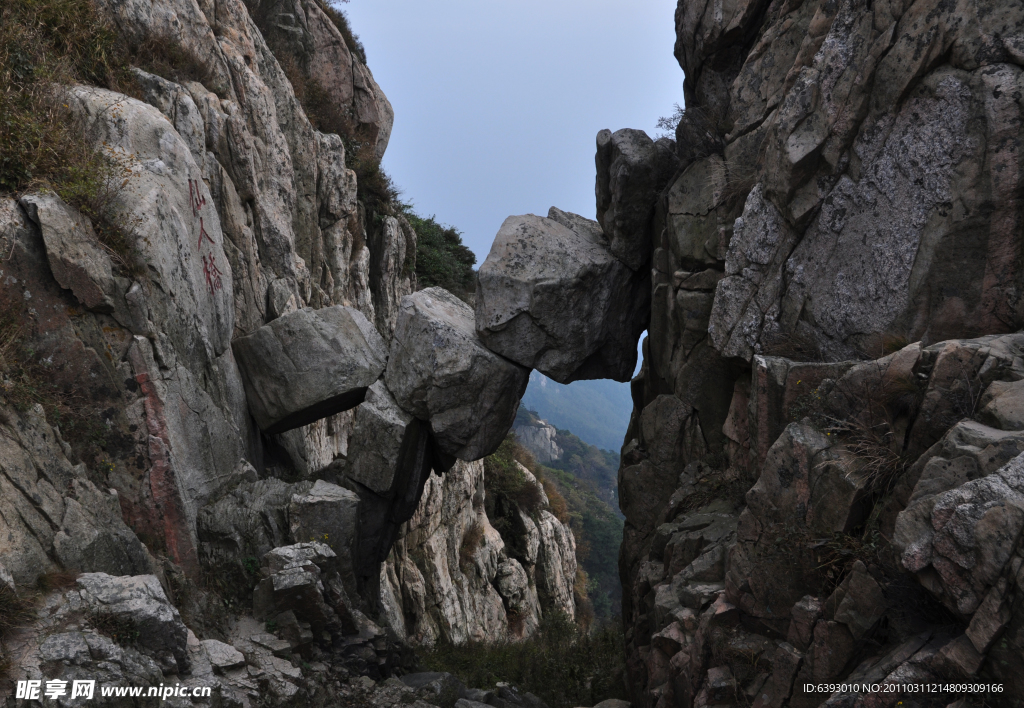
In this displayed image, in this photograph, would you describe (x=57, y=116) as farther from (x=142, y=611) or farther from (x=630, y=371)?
(x=630, y=371)

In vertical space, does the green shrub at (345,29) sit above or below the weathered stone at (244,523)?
above

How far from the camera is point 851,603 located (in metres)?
6.22

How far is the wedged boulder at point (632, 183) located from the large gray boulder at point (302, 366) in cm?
655

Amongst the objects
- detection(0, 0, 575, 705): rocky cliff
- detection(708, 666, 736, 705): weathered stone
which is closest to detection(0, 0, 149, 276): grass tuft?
detection(0, 0, 575, 705): rocky cliff

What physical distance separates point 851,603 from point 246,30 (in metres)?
17.0

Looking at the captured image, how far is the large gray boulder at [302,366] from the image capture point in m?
12.5

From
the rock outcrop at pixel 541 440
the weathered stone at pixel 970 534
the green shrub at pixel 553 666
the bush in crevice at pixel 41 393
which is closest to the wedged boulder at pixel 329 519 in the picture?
the bush in crevice at pixel 41 393

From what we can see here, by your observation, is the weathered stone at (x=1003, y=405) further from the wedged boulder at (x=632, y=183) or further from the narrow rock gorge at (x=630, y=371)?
the wedged boulder at (x=632, y=183)

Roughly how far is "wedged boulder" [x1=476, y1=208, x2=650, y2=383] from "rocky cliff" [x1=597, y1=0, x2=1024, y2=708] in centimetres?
212

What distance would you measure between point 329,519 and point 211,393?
3.29 metres

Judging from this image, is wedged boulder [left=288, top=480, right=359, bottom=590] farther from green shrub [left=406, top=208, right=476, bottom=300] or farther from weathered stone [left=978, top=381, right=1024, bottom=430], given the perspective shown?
green shrub [left=406, top=208, right=476, bottom=300]

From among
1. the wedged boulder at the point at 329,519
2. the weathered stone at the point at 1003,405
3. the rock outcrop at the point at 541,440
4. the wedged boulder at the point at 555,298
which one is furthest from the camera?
the rock outcrop at the point at 541,440

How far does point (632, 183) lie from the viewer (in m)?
14.1

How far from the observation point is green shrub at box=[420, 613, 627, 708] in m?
12.9
